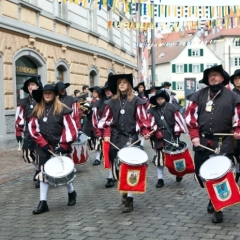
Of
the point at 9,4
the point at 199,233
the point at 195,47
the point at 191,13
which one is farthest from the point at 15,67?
the point at 195,47

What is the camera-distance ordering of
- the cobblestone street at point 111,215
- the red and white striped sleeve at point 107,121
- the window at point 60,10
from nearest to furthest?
the cobblestone street at point 111,215, the red and white striped sleeve at point 107,121, the window at point 60,10

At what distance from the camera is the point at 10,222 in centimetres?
599

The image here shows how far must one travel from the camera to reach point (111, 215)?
6137mm

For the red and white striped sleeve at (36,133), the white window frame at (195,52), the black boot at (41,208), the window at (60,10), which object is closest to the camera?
the black boot at (41,208)

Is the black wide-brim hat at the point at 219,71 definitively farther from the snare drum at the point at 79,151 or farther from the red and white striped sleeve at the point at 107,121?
the snare drum at the point at 79,151

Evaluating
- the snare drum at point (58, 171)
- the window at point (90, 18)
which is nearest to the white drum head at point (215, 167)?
the snare drum at point (58, 171)

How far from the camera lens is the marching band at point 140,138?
568 cm

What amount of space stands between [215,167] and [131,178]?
3.85 feet

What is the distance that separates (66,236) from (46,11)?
12.6m

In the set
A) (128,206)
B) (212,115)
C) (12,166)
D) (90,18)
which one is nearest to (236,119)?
(212,115)

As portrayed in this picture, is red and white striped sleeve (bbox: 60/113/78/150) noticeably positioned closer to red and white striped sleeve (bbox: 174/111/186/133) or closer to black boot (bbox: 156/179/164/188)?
black boot (bbox: 156/179/164/188)

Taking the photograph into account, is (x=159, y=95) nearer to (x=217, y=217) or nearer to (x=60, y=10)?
(x=217, y=217)

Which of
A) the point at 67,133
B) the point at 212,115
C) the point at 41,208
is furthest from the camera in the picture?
the point at 67,133

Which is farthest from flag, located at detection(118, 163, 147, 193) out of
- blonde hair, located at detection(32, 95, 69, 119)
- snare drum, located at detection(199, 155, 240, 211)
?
blonde hair, located at detection(32, 95, 69, 119)
